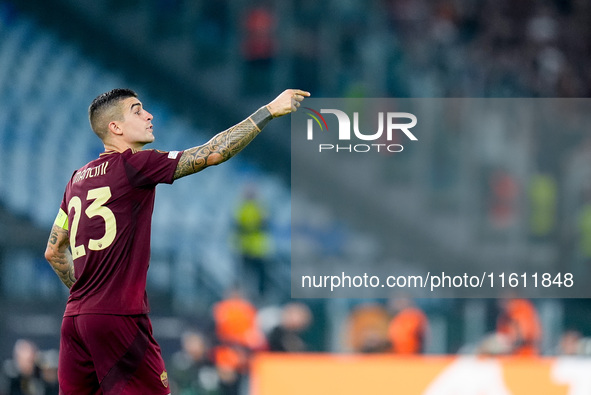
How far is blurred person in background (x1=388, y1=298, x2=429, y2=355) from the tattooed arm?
14.1ft

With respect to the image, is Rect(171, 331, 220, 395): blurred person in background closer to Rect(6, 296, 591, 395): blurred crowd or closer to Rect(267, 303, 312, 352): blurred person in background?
Rect(6, 296, 591, 395): blurred crowd

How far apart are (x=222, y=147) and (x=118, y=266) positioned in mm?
559

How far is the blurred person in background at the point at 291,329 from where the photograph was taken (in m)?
7.35

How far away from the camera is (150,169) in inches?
120

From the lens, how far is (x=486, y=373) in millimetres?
7000

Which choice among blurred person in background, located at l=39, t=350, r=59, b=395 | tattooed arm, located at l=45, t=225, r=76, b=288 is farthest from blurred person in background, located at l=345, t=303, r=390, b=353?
tattooed arm, located at l=45, t=225, r=76, b=288

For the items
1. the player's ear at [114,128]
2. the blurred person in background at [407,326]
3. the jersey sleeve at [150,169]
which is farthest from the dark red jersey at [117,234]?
the blurred person in background at [407,326]

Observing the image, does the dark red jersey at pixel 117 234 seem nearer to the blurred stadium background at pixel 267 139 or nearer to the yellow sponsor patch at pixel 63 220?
the yellow sponsor patch at pixel 63 220

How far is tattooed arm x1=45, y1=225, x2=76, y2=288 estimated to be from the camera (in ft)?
11.1

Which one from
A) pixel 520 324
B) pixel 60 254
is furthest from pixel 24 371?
pixel 60 254

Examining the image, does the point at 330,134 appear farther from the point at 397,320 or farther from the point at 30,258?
the point at 30,258

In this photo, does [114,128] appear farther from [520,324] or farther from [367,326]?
[520,324]

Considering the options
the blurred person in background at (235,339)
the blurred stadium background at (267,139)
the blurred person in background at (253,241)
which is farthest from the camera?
the blurred person in background at (253,241)

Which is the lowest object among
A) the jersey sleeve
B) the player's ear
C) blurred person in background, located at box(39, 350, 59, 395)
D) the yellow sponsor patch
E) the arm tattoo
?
blurred person in background, located at box(39, 350, 59, 395)
